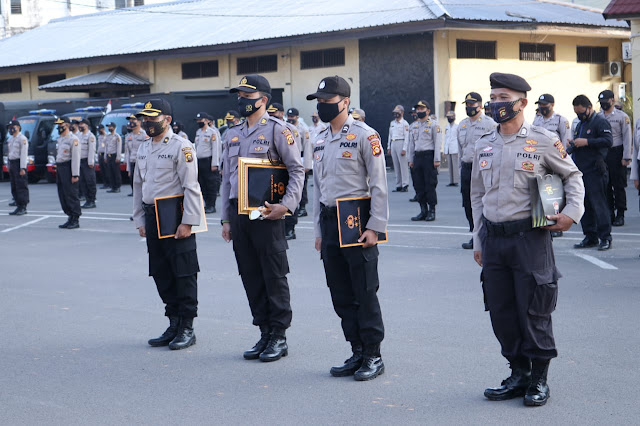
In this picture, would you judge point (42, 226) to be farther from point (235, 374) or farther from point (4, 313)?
point (235, 374)

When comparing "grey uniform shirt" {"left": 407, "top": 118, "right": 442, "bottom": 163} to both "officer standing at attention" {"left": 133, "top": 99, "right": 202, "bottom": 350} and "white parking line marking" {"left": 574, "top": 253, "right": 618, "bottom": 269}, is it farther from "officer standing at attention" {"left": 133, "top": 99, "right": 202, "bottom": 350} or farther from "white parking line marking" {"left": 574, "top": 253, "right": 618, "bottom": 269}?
"officer standing at attention" {"left": 133, "top": 99, "right": 202, "bottom": 350}

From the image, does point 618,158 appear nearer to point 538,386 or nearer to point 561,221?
point 561,221

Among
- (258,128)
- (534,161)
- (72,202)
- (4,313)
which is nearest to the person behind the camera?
(534,161)

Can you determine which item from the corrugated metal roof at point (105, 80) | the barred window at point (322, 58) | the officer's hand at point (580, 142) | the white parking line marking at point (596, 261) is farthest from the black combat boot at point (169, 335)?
the corrugated metal roof at point (105, 80)

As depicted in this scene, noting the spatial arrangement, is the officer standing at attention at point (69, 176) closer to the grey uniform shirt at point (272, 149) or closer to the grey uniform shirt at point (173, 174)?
the grey uniform shirt at point (173, 174)

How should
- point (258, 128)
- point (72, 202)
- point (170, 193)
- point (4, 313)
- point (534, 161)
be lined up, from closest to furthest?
point (534, 161), point (258, 128), point (170, 193), point (4, 313), point (72, 202)

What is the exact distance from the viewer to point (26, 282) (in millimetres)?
10266

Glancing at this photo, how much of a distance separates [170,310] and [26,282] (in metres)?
3.74

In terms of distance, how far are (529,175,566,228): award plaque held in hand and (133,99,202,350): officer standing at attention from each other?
9.10 feet

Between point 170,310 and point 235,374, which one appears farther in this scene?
point 170,310

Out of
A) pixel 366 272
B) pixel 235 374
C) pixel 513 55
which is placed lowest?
pixel 235 374

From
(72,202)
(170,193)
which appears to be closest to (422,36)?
(72,202)

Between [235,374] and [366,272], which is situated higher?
[366,272]

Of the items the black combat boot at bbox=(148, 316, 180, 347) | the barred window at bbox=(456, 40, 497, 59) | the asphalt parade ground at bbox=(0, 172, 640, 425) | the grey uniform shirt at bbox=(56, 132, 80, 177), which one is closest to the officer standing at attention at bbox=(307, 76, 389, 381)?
the asphalt parade ground at bbox=(0, 172, 640, 425)
